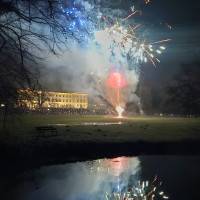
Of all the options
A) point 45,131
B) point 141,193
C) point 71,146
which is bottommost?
point 141,193

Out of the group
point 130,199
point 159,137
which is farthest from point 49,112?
point 130,199

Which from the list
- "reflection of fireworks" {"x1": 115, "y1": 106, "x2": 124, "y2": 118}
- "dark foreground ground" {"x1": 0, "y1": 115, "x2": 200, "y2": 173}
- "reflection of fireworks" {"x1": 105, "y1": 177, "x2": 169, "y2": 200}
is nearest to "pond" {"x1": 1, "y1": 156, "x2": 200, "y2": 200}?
"reflection of fireworks" {"x1": 105, "y1": 177, "x2": 169, "y2": 200}

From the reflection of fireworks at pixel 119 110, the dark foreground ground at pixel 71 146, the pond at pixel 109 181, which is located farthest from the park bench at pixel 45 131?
the reflection of fireworks at pixel 119 110

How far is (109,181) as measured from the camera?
69.8 ft

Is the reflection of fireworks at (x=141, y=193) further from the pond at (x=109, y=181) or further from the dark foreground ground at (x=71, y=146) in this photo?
the dark foreground ground at (x=71, y=146)

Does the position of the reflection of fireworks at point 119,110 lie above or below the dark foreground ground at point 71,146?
above

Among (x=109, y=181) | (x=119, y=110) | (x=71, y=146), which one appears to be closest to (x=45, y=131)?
(x=71, y=146)

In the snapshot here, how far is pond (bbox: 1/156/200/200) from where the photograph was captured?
17.8 m

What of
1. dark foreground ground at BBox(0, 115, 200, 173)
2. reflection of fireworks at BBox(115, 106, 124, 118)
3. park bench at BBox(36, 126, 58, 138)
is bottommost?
dark foreground ground at BBox(0, 115, 200, 173)

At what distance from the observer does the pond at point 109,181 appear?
1784cm

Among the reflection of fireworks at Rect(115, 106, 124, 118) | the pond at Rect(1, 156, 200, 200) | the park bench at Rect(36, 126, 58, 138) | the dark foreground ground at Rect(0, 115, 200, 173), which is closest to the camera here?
the pond at Rect(1, 156, 200, 200)

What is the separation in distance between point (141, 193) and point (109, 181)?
346cm

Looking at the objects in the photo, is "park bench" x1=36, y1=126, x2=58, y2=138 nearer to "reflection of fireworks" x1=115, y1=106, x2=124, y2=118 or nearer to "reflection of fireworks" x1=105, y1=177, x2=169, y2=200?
"reflection of fireworks" x1=105, y1=177, x2=169, y2=200

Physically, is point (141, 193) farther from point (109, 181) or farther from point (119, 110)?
point (119, 110)
